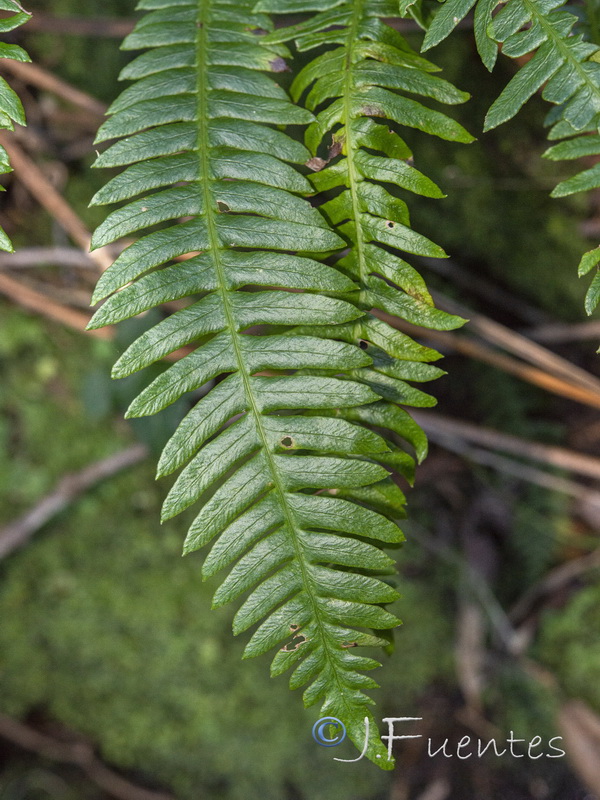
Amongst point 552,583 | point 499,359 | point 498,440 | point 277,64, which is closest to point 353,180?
point 277,64

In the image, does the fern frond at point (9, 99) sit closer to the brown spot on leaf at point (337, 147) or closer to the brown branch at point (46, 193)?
the brown spot on leaf at point (337, 147)

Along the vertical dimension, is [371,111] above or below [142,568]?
above

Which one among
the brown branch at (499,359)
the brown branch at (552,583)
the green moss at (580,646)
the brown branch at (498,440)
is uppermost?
the brown branch at (499,359)

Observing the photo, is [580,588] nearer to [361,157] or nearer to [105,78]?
[361,157]

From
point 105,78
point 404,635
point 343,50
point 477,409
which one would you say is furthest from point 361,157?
point 404,635

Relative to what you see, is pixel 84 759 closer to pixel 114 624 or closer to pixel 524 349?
pixel 114 624

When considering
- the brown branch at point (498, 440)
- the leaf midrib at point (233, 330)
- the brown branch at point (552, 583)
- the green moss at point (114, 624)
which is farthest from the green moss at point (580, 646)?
the leaf midrib at point (233, 330)

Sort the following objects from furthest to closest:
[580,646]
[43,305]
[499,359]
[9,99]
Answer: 1. [580,646]
2. [43,305]
3. [499,359]
4. [9,99]
